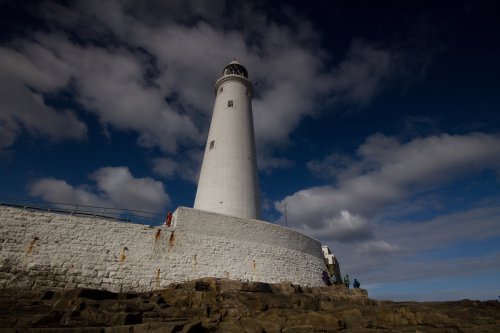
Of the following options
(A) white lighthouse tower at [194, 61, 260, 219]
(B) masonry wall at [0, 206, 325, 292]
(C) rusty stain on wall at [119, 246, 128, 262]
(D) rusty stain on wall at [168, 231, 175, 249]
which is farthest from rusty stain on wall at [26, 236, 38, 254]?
(A) white lighthouse tower at [194, 61, 260, 219]

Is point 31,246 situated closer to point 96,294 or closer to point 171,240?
point 96,294

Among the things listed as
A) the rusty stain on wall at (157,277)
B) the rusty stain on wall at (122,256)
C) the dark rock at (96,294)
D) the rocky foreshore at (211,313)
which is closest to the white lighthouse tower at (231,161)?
the rusty stain on wall at (157,277)

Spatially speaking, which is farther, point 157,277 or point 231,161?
point 231,161

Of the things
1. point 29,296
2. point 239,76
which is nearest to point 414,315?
point 29,296

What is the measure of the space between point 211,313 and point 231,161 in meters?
10.6

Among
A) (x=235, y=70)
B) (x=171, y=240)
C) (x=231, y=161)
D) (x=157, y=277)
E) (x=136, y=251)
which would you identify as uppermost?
(x=235, y=70)

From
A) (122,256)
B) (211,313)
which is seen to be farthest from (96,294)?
(211,313)

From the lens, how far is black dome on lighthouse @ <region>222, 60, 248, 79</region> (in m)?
24.5

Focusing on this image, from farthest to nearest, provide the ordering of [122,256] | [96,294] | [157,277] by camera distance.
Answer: [157,277] < [122,256] < [96,294]

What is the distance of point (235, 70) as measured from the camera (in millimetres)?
24625

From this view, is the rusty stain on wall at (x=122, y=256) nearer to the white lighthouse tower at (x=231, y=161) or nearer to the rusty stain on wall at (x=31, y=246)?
the rusty stain on wall at (x=31, y=246)

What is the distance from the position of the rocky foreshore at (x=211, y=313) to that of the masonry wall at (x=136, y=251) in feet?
3.58

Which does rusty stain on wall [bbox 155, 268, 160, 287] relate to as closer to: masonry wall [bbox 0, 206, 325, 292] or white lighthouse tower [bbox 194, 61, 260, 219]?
masonry wall [bbox 0, 206, 325, 292]

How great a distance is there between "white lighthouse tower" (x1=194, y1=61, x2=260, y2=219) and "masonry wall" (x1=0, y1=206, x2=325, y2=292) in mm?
1687
